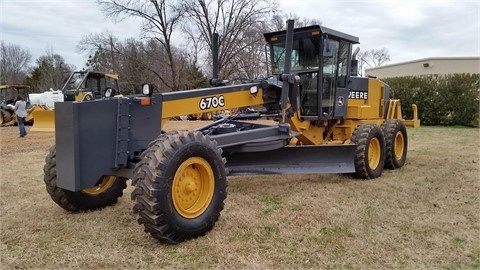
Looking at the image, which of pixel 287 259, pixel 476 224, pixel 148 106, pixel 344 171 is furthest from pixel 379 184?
pixel 148 106

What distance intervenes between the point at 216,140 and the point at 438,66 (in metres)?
23.4

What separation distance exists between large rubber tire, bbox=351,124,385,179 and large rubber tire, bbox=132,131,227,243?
3061mm

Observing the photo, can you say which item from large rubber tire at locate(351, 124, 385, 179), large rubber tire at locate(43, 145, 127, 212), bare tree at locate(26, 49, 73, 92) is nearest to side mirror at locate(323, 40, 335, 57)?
large rubber tire at locate(351, 124, 385, 179)

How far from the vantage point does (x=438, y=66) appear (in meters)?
24.2

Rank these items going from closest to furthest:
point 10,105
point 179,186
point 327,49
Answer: point 179,186 < point 327,49 < point 10,105

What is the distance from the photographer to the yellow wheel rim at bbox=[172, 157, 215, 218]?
3764mm

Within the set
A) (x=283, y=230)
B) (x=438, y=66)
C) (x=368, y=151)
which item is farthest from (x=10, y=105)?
(x=438, y=66)

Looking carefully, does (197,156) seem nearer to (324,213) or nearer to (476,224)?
(324,213)

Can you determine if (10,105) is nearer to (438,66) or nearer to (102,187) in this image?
(102,187)

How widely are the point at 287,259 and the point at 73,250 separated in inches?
74.3

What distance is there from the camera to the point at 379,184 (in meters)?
6.25

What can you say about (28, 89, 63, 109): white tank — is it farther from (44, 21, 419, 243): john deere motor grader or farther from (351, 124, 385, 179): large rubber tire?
(351, 124, 385, 179): large rubber tire

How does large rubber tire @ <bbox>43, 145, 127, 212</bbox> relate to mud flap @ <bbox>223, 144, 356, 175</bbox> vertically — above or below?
below

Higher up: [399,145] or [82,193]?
[399,145]
